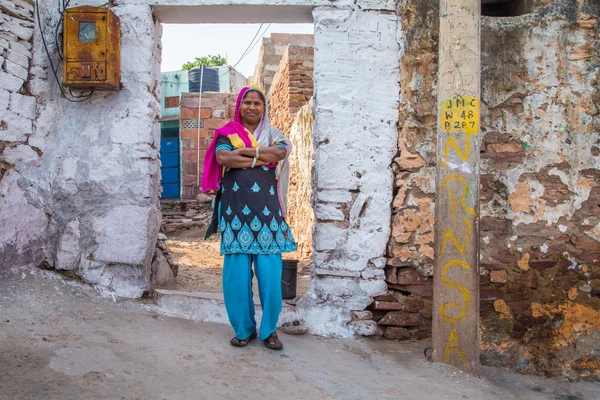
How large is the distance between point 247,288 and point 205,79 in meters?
12.6

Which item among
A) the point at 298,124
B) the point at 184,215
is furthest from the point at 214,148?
the point at 184,215

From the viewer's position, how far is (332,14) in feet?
11.5

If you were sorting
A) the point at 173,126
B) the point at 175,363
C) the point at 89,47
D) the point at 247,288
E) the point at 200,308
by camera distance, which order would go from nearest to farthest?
1. the point at 175,363
2. the point at 247,288
3. the point at 89,47
4. the point at 200,308
5. the point at 173,126

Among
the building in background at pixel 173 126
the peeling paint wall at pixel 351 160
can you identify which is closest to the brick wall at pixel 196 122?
the building in background at pixel 173 126

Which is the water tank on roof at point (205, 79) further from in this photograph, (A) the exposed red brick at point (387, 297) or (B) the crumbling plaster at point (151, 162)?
(A) the exposed red brick at point (387, 297)

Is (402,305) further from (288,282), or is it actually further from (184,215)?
(184,215)

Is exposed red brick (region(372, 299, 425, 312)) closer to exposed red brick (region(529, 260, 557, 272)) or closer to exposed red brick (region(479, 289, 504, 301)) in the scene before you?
exposed red brick (region(479, 289, 504, 301))

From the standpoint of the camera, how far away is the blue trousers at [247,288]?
9.84ft

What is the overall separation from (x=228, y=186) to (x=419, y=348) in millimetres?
1575

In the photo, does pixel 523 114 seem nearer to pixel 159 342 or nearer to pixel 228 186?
pixel 228 186

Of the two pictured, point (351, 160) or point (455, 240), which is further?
point (351, 160)

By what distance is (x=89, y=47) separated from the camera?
11.1ft

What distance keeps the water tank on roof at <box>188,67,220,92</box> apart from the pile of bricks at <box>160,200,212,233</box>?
12.6 feet

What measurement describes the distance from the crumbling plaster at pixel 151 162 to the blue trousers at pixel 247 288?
1.55ft
